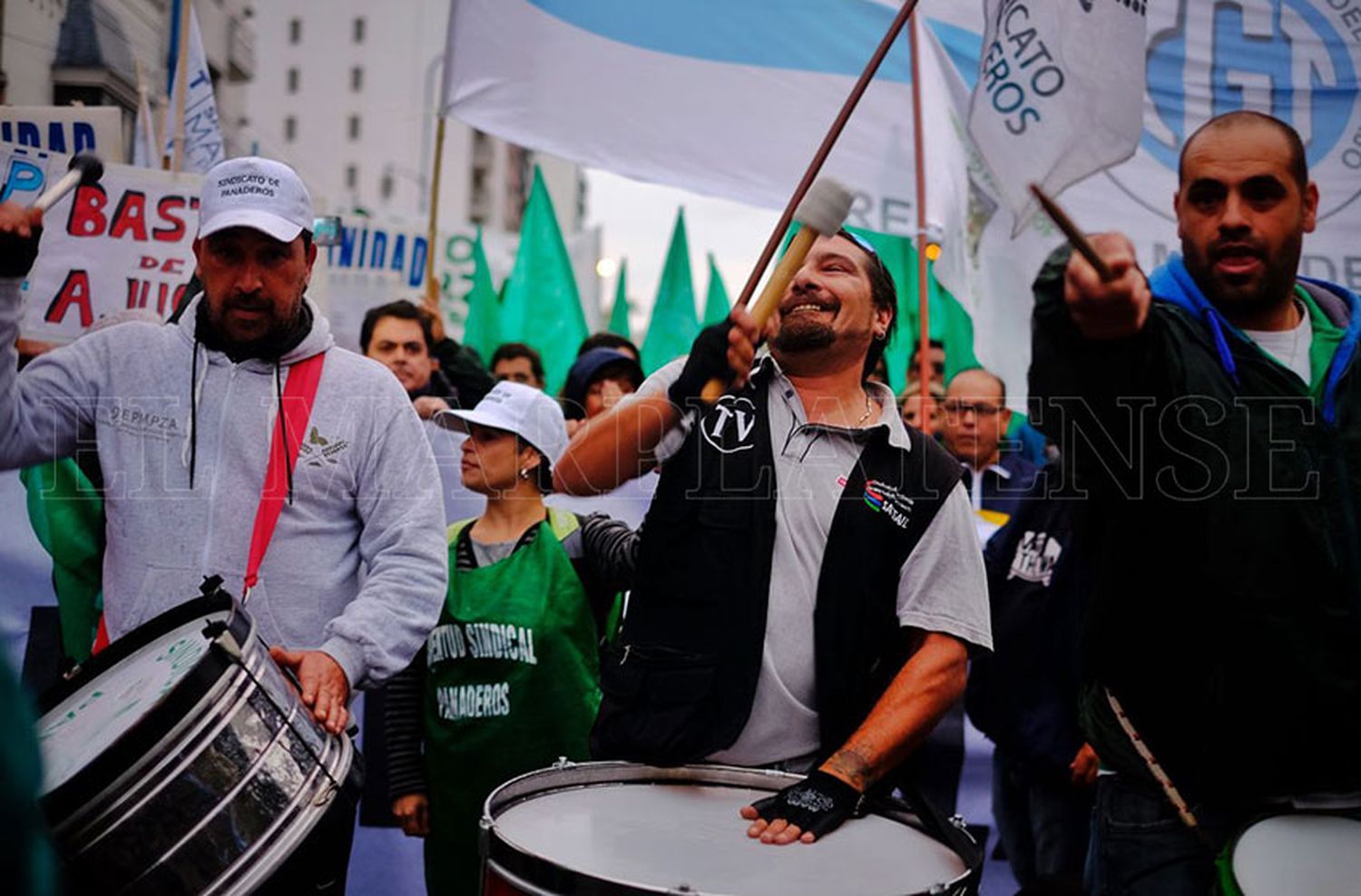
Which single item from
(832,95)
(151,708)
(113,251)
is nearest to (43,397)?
(151,708)

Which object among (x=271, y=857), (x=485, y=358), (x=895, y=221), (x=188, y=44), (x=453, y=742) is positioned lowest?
(x=453, y=742)

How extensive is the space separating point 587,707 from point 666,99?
387 cm

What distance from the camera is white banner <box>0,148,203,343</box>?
5324 millimetres

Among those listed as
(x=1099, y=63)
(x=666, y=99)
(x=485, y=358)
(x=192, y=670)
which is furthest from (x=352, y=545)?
(x=485, y=358)

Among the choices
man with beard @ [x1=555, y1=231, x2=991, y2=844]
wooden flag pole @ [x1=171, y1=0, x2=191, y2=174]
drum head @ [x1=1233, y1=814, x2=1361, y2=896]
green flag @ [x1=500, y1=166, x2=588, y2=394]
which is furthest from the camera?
green flag @ [x1=500, y1=166, x2=588, y2=394]

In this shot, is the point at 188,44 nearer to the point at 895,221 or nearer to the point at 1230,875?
the point at 895,221

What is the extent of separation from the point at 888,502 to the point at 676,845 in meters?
0.93

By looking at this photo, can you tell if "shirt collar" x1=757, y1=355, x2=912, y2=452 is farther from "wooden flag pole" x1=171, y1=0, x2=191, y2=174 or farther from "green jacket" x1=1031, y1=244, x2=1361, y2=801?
"wooden flag pole" x1=171, y1=0, x2=191, y2=174

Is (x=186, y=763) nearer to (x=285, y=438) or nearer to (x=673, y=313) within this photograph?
(x=285, y=438)

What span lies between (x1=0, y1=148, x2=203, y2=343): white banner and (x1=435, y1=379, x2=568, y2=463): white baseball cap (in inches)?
65.5

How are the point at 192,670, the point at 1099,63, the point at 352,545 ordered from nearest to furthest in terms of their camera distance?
the point at 192,670
the point at 352,545
the point at 1099,63

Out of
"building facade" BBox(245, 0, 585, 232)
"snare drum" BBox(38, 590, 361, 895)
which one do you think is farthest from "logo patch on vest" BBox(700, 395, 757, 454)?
"building facade" BBox(245, 0, 585, 232)

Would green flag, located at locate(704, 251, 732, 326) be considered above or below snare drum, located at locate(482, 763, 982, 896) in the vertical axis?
above

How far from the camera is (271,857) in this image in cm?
221
